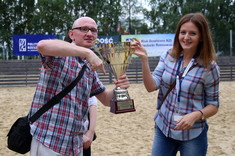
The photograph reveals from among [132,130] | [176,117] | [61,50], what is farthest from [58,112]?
[132,130]

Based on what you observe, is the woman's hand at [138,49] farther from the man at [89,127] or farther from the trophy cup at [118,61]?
the man at [89,127]

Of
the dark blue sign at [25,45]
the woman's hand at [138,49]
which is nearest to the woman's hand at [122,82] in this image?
the woman's hand at [138,49]

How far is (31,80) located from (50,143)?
13621 millimetres

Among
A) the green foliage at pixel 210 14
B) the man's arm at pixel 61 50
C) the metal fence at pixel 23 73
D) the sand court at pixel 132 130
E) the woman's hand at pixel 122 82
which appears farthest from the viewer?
the green foliage at pixel 210 14

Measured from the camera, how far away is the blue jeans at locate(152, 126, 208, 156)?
2.23 m

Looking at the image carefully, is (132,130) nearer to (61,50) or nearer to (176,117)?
(176,117)

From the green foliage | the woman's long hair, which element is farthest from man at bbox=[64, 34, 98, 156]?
the green foliage

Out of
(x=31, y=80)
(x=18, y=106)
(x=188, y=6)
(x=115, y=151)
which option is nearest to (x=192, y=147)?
(x=115, y=151)

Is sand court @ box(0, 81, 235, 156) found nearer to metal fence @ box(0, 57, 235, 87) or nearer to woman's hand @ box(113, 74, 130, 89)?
woman's hand @ box(113, 74, 130, 89)

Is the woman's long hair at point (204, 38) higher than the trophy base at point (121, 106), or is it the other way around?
the woman's long hair at point (204, 38)

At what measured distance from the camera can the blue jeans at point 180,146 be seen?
2.23m

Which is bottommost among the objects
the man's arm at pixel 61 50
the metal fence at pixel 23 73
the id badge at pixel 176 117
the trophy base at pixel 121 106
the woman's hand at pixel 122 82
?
the metal fence at pixel 23 73

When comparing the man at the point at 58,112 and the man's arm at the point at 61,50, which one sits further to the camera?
the man at the point at 58,112

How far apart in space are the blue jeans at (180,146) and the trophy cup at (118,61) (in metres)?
0.43
